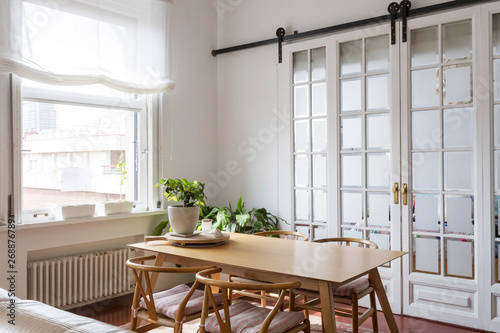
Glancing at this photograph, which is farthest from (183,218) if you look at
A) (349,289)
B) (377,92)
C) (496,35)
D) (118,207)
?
(496,35)

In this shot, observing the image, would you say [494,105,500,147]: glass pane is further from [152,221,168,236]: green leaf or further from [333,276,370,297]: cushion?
[152,221,168,236]: green leaf

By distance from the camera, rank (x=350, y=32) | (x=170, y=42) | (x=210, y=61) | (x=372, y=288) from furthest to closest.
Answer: (x=210, y=61) < (x=170, y=42) < (x=350, y=32) < (x=372, y=288)

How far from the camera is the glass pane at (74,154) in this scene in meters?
3.38

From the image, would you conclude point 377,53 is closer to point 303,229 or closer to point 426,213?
point 426,213

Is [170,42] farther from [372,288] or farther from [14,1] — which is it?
[372,288]

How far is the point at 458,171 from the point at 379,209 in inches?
27.8

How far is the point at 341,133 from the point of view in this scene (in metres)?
4.02

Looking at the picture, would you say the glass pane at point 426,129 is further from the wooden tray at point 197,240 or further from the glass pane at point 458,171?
the wooden tray at point 197,240

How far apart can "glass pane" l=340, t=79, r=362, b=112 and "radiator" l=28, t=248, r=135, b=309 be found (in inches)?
91.8

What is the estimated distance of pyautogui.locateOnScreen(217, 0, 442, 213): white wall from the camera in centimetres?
437

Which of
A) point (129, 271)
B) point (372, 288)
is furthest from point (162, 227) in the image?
point (372, 288)

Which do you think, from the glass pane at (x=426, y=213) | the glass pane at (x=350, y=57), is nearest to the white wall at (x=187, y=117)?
the glass pane at (x=350, y=57)

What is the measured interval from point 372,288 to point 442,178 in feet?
4.02

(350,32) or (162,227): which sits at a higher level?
(350,32)
